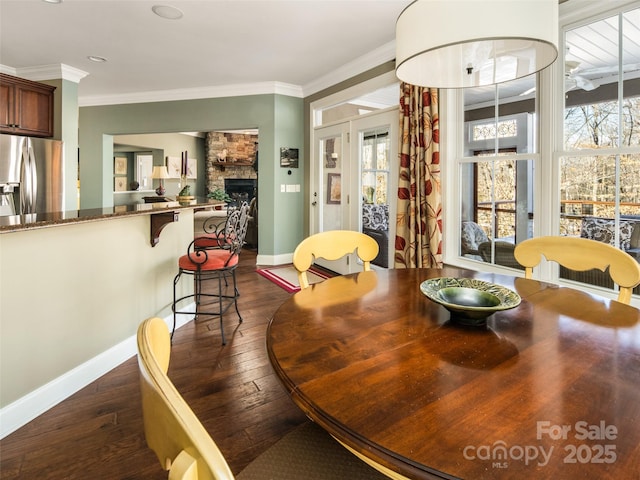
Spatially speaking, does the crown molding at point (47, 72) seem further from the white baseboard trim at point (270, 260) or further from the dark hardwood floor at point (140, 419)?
the dark hardwood floor at point (140, 419)

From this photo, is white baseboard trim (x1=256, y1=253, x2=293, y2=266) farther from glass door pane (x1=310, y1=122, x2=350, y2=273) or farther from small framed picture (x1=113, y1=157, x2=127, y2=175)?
small framed picture (x1=113, y1=157, x2=127, y2=175)

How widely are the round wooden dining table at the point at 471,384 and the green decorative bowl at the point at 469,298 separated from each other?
0.12 ft

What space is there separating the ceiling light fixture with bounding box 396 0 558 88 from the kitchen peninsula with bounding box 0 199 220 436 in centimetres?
168

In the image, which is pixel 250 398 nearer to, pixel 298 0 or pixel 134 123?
pixel 298 0

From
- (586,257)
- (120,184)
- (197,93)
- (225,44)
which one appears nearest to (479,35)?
(586,257)

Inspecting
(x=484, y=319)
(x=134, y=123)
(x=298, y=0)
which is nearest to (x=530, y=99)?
(x=298, y=0)

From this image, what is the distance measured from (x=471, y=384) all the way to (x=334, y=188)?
426 cm

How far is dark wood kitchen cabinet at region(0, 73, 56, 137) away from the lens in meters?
4.11

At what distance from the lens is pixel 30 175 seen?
419 cm

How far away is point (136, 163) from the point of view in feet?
31.2

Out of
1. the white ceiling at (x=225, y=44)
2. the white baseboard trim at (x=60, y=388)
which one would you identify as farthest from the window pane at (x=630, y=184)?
the white baseboard trim at (x=60, y=388)

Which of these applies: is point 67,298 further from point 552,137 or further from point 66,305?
point 552,137

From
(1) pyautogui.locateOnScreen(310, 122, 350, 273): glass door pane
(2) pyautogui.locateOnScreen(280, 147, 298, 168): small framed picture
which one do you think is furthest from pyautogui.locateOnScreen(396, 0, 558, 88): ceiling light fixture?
(2) pyautogui.locateOnScreen(280, 147, 298, 168): small framed picture

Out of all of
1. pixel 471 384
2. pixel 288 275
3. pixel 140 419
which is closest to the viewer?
pixel 471 384
